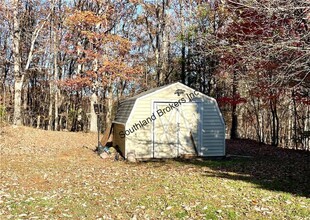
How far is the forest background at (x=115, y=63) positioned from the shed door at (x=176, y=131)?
4.48 metres

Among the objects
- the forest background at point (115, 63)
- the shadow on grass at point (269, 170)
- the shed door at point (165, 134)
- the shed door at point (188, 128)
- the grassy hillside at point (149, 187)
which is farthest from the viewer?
the forest background at point (115, 63)

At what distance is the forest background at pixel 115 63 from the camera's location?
650 inches

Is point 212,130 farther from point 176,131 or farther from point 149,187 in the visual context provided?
point 149,187

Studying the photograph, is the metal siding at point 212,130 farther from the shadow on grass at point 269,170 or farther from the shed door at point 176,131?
the shadow on grass at point 269,170

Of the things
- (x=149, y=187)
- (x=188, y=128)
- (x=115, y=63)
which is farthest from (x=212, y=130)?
(x=115, y=63)

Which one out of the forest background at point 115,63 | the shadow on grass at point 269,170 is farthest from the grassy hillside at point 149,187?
the forest background at point 115,63

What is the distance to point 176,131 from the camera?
1118cm

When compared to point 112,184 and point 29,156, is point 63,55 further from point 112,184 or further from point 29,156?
point 112,184

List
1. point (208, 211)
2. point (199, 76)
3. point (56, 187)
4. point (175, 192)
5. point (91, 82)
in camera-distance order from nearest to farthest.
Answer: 1. point (208, 211)
2. point (175, 192)
3. point (56, 187)
4. point (91, 82)
5. point (199, 76)

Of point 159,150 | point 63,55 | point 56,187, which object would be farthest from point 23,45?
point 56,187

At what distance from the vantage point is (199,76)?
20.8m

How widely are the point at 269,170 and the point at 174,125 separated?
3939mm

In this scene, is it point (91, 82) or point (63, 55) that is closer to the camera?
point (91, 82)

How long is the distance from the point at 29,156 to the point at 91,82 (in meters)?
7.75
